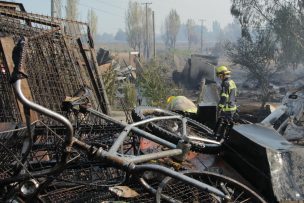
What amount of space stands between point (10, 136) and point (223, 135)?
7.82 feet

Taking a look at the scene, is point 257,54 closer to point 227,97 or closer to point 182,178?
point 227,97

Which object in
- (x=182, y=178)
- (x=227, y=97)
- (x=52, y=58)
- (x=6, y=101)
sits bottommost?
(x=227, y=97)

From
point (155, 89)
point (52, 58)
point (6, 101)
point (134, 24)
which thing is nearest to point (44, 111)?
point (6, 101)

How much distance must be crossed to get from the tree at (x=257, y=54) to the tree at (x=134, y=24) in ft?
164

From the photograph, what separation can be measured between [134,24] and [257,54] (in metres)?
53.6

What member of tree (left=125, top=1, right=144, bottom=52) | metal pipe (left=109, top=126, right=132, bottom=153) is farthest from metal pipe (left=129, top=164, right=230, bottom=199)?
tree (left=125, top=1, right=144, bottom=52)

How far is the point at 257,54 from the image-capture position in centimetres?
2439

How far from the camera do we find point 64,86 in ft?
22.8

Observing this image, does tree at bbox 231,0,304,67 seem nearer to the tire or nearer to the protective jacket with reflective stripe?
the protective jacket with reflective stripe

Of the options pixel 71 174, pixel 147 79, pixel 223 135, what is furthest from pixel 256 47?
pixel 71 174

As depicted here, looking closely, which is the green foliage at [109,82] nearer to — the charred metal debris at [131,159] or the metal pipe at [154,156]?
the charred metal debris at [131,159]

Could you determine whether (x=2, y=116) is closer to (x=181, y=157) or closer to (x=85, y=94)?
(x=85, y=94)

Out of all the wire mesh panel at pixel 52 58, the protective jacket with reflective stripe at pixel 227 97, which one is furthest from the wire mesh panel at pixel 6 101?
the protective jacket with reflective stripe at pixel 227 97

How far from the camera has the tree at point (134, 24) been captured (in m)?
73.7
